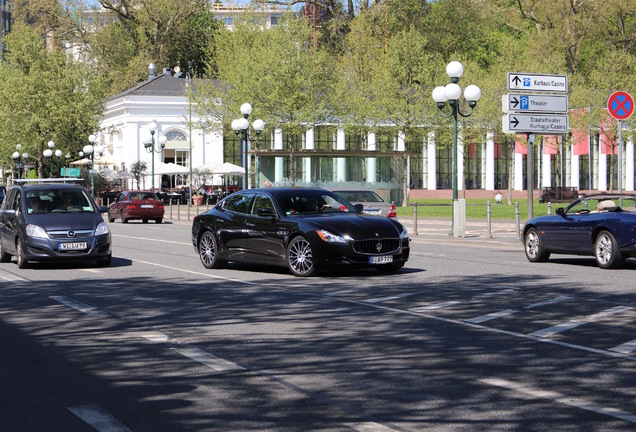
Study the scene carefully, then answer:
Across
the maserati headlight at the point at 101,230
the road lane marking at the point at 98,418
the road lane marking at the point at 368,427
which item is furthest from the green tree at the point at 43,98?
the road lane marking at the point at 368,427

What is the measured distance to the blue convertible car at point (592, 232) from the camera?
722 inches

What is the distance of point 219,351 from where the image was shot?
9.35 metres

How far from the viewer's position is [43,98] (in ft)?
247

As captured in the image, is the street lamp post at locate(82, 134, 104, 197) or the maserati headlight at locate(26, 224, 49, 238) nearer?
the maserati headlight at locate(26, 224, 49, 238)

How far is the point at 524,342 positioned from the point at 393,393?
2.75m

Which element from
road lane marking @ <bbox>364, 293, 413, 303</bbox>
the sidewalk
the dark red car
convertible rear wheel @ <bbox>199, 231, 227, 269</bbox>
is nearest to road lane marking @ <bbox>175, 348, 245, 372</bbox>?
road lane marking @ <bbox>364, 293, 413, 303</bbox>

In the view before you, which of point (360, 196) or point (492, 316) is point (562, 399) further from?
point (360, 196)

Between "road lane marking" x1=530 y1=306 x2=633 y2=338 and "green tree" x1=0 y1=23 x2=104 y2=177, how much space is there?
216 ft

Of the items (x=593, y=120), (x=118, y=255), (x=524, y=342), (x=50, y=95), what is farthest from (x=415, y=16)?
(x=524, y=342)

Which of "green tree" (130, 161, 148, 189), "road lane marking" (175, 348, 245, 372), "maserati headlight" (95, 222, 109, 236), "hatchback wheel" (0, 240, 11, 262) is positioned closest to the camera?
"road lane marking" (175, 348, 245, 372)

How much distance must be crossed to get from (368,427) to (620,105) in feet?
61.3

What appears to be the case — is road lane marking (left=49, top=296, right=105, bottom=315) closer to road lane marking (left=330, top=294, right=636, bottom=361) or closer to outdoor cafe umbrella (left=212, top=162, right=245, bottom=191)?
road lane marking (left=330, top=294, right=636, bottom=361)

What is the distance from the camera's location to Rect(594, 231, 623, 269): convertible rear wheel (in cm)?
1836

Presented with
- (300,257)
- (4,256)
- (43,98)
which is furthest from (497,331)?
(43,98)
